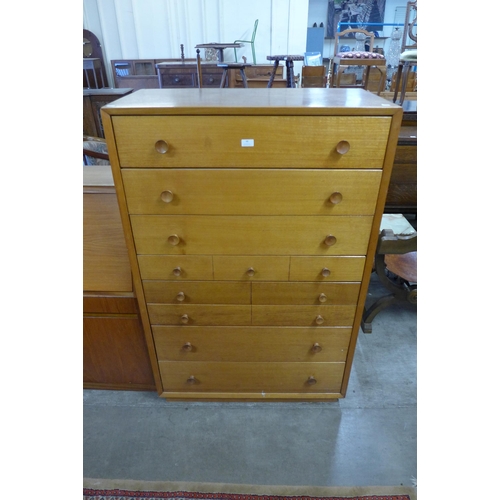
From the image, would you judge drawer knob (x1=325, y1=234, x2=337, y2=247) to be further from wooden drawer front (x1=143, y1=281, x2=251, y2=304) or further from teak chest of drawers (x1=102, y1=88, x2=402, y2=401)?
wooden drawer front (x1=143, y1=281, x2=251, y2=304)

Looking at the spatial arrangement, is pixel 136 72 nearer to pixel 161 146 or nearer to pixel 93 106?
pixel 93 106

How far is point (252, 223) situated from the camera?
1245 mm

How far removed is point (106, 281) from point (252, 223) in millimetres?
716

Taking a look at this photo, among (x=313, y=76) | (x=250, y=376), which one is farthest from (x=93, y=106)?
(x=250, y=376)

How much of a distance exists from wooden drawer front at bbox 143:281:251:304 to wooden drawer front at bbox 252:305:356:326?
100 mm

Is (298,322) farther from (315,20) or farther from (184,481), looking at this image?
(315,20)

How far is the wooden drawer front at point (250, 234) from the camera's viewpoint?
124 cm

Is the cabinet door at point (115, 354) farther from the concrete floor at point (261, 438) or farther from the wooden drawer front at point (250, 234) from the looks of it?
the wooden drawer front at point (250, 234)

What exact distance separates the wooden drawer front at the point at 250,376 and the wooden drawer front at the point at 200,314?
9.4 inches

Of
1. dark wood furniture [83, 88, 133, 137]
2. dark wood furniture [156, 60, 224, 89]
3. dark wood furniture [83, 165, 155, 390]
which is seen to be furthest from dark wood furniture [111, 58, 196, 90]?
dark wood furniture [83, 165, 155, 390]

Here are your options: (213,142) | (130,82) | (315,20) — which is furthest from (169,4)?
(213,142)

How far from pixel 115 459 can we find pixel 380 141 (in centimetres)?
165

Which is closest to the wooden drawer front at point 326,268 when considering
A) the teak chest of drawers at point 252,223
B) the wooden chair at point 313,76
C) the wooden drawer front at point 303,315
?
the teak chest of drawers at point 252,223

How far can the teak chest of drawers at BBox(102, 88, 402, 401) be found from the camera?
108cm
